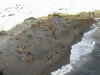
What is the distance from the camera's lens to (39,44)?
2258 cm

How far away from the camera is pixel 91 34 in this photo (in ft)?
85.3

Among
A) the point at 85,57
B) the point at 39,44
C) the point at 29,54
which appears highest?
the point at 39,44

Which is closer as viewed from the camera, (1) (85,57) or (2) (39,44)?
(1) (85,57)

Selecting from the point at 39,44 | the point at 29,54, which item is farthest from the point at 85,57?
the point at 29,54

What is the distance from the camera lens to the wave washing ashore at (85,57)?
1889cm

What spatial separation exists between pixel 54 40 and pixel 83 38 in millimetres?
3300

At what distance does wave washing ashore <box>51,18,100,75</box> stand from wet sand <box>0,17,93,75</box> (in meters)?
0.59

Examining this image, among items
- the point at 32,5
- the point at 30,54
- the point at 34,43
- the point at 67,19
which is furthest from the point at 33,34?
the point at 32,5

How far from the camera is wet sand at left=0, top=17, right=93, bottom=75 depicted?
19266 millimetres

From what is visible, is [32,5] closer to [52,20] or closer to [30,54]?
[52,20]

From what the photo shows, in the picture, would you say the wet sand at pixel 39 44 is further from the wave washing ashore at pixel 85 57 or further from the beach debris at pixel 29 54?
the wave washing ashore at pixel 85 57

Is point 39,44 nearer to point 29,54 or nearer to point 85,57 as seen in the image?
point 29,54

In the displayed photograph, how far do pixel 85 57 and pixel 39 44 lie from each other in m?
4.38

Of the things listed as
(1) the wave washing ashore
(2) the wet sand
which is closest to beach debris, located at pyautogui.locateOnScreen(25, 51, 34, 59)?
(2) the wet sand
